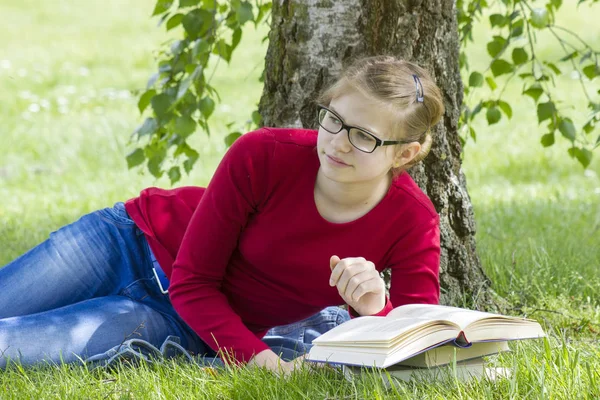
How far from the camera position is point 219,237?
8.21 ft

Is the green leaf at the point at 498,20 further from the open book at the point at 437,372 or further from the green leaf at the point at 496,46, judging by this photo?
the open book at the point at 437,372

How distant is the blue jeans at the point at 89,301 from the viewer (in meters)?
2.58

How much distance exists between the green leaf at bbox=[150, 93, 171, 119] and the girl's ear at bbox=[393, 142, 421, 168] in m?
1.39

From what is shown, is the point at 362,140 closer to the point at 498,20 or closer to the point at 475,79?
the point at 475,79

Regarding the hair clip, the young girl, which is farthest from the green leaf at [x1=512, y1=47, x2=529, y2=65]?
the hair clip

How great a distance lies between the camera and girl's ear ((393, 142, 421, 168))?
242 centimetres

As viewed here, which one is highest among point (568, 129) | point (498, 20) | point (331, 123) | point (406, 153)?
point (498, 20)

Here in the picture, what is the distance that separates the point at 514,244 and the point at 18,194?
4.17 meters

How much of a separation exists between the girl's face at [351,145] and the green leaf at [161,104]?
135 cm

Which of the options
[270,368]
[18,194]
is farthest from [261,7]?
[18,194]

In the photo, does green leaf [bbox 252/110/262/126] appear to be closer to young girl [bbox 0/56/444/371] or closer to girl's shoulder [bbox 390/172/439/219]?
young girl [bbox 0/56/444/371]

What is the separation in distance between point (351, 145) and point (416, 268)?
0.43 meters

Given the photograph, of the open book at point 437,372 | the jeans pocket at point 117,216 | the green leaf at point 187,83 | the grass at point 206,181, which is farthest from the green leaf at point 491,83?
the open book at point 437,372

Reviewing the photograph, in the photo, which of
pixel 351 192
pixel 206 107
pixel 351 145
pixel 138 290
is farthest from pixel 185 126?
pixel 351 145
